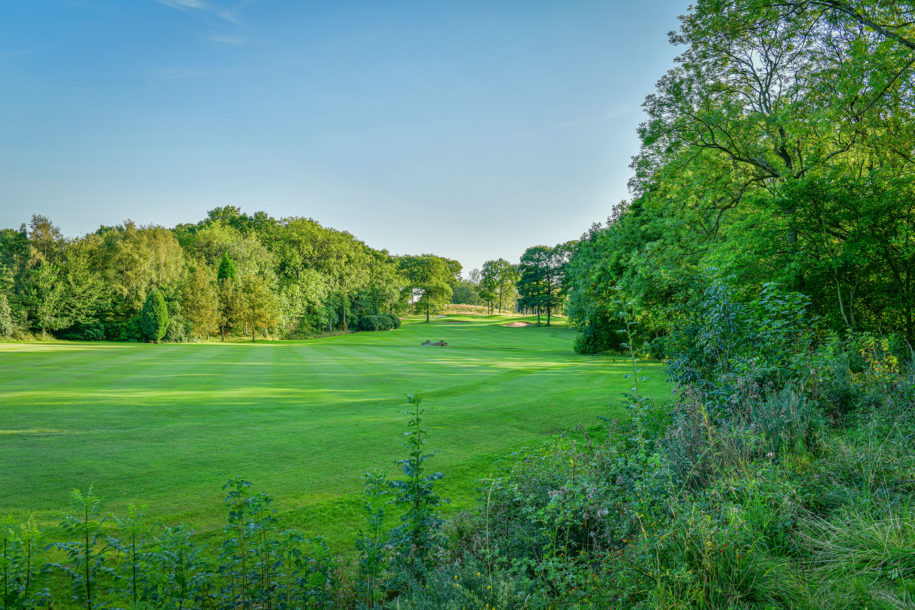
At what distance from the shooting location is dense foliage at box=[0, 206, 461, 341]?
3741 centimetres

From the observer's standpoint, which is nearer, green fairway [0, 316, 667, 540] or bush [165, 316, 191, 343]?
green fairway [0, 316, 667, 540]

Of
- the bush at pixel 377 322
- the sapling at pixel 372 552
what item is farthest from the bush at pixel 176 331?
the sapling at pixel 372 552

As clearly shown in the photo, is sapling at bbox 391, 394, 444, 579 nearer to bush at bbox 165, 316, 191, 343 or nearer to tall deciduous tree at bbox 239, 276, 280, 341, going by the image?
bush at bbox 165, 316, 191, 343

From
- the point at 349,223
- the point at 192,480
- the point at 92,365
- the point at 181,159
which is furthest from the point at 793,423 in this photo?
the point at 349,223

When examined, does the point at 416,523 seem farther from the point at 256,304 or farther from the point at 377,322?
the point at 377,322

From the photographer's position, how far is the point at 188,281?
43344mm

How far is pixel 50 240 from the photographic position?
40.2 metres

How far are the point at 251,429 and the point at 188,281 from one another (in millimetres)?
42535

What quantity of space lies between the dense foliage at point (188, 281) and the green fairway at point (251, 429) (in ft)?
85.9

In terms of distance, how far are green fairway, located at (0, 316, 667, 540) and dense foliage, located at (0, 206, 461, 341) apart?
85.9ft

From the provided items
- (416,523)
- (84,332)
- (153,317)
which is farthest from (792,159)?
(84,332)

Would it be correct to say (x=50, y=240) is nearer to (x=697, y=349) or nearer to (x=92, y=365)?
(x=92, y=365)

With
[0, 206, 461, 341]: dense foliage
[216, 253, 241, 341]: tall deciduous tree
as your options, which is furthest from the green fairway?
[216, 253, 241, 341]: tall deciduous tree

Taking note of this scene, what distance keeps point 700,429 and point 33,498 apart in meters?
8.09
